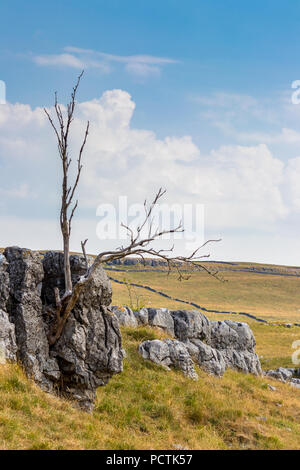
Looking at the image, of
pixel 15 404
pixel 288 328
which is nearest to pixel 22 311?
pixel 15 404

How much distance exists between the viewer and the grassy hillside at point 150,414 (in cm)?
1180

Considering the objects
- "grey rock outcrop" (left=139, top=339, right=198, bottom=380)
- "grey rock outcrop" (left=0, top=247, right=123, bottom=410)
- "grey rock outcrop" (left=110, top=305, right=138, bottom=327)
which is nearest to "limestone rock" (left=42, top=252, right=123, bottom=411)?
"grey rock outcrop" (left=0, top=247, right=123, bottom=410)

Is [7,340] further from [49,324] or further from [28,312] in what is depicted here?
[49,324]

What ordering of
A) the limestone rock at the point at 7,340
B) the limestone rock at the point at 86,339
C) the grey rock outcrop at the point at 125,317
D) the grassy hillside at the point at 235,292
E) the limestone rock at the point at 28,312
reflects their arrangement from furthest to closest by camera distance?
the grassy hillside at the point at 235,292, the grey rock outcrop at the point at 125,317, the limestone rock at the point at 86,339, the limestone rock at the point at 28,312, the limestone rock at the point at 7,340

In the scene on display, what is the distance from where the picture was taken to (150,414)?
53.9 ft

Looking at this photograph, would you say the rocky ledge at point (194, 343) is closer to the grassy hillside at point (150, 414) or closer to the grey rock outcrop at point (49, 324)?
the grassy hillside at point (150, 414)

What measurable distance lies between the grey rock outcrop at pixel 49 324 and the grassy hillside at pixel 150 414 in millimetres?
814

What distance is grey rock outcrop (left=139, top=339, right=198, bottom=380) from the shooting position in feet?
69.7

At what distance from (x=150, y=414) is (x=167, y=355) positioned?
537 cm

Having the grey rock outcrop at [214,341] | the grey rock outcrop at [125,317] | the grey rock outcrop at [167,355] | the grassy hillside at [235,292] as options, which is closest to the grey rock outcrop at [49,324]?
the grey rock outcrop at [167,355]

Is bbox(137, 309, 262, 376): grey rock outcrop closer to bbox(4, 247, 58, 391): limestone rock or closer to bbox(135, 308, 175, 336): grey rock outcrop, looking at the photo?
bbox(135, 308, 175, 336): grey rock outcrop

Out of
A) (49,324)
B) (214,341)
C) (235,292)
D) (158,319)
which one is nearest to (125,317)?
(158,319)

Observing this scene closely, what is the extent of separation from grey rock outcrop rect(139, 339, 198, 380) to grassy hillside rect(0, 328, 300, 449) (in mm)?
435
